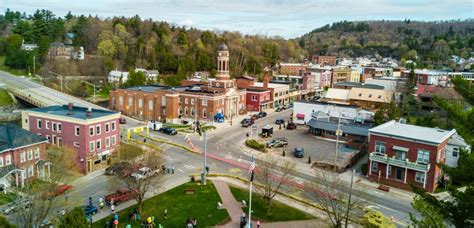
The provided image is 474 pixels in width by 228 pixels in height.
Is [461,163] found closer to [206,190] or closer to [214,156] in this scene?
[206,190]

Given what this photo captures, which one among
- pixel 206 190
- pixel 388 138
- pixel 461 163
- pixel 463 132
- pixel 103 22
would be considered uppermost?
pixel 103 22

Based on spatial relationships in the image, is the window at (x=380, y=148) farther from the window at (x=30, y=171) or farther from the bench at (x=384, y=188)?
the window at (x=30, y=171)

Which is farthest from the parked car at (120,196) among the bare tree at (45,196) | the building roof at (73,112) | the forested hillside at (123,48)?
the forested hillside at (123,48)

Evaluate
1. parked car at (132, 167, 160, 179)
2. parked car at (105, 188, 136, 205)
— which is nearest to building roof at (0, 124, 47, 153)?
parked car at (105, 188, 136, 205)

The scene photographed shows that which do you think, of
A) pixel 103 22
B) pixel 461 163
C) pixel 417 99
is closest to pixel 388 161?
pixel 461 163

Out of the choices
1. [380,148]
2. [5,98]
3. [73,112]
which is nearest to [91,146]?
[73,112]

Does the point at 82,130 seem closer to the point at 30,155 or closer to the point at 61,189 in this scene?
the point at 30,155

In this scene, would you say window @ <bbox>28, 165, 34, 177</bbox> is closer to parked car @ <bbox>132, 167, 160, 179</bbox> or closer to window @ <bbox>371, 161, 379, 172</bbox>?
parked car @ <bbox>132, 167, 160, 179</bbox>
